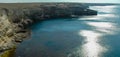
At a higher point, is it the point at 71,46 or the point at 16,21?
the point at 16,21

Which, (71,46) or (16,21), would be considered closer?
(71,46)

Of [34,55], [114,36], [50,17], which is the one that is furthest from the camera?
[50,17]

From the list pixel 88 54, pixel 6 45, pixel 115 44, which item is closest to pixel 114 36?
pixel 115 44

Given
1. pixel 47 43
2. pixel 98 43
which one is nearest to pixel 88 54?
pixel 98 43

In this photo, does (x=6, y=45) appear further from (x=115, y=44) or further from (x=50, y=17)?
(x=50, y=17)

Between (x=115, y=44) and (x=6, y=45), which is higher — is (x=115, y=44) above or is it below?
below

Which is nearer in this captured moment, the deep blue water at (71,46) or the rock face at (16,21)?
the deep blue water at (71,46)

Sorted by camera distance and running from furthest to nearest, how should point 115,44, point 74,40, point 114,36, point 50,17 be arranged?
point 50,17, point 114,36, point 74,40, point 115,44

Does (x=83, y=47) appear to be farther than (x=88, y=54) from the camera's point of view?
Yes

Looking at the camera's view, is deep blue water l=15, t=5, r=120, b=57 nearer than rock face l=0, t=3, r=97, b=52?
Yes
